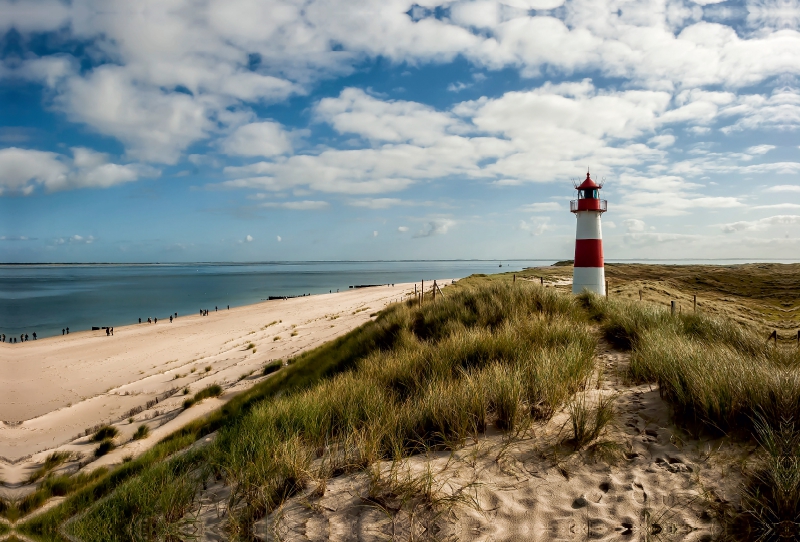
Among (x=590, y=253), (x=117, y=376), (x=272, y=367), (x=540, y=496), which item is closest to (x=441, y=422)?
(x=540, y=496)

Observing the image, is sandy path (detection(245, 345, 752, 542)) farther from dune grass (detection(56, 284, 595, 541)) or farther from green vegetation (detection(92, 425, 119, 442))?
green vegetation (detection(92, 425, 119, 442))

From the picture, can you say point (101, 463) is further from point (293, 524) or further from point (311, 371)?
point (293, 524)

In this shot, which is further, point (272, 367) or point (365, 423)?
point (272, 367)

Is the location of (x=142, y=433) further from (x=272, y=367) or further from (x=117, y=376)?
(x=117, y=376)

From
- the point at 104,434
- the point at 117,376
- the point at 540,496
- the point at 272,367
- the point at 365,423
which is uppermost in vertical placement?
the point at 365,423

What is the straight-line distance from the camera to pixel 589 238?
16641mm

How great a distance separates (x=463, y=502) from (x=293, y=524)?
1268 mm

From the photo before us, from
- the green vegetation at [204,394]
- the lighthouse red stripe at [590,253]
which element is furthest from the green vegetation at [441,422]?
the lighthouse red stripe at [590,253]

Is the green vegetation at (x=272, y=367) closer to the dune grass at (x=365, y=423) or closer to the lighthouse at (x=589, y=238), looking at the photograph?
the dune grass at (x=365, y=423)

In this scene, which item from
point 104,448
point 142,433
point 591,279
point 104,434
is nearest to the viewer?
point 104,448

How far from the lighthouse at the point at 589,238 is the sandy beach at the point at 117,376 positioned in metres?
10.9

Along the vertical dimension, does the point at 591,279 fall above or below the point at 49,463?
above

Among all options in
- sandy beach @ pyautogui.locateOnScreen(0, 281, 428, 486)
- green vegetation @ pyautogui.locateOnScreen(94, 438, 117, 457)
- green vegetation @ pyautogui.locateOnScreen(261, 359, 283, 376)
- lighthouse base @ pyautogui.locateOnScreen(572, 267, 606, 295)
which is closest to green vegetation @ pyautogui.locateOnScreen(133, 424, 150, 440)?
sandy beach @ pyautogui.locateOnScreen(0, 281, 428, 486)

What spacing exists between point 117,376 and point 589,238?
18992 mm
